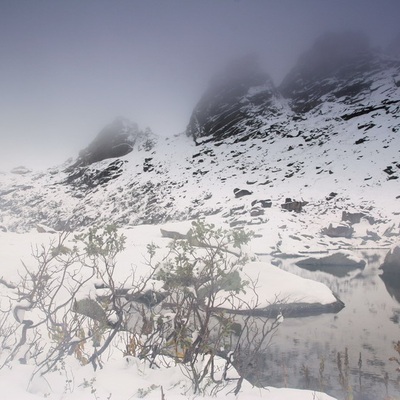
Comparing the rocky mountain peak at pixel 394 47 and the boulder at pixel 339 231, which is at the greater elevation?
the rocky mountain peak at pixel 394 47

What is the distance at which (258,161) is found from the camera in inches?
2972

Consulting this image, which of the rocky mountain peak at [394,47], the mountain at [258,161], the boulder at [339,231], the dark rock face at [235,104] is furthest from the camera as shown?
the rocky mountain peak at [394,47]

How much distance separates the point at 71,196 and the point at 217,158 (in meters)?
36.5

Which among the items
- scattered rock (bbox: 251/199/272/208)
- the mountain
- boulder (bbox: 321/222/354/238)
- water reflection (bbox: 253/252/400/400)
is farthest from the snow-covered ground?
scattered rock (bbox: 251/199/272/208)

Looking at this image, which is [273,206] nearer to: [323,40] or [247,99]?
[247,99]

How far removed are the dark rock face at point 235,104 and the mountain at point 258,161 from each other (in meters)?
0.43

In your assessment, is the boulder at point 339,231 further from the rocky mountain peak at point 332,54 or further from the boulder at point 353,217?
the rocky mountain peak at point 332,54

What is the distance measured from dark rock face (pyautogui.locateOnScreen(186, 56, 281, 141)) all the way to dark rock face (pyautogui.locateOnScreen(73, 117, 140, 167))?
18776 millimetres

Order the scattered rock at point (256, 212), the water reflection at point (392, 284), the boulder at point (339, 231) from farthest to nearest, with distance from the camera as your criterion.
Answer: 1. the scattered rock at point (256, 212)
2. the boulder at point (339, 231)
3. the water reflection at point (392, 284)

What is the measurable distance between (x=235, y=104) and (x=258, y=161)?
135 feet

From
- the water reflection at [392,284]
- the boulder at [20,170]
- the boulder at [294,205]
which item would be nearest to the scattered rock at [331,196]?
the boulder at [294,205]

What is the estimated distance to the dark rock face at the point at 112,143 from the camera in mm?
105206

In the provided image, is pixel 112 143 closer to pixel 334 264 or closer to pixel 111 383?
pixel 334 264

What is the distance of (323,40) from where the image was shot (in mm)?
132875
